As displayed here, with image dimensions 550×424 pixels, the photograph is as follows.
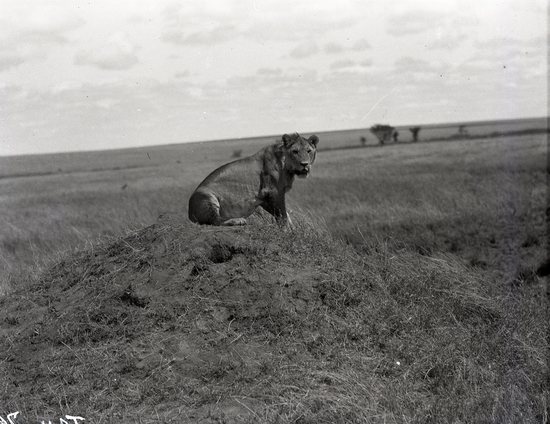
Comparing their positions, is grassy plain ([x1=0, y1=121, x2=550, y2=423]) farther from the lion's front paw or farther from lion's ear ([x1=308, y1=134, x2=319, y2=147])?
lion's ear ([x1=308, y1=134, x2=319, y2=147])

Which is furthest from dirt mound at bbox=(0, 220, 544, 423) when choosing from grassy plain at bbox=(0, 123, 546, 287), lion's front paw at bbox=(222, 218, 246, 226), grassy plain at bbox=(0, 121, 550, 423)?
grassy plain at bbox=(0, 123, 546, 287)

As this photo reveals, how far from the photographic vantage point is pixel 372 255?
9914 millimetres

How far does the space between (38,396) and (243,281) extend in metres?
2.31

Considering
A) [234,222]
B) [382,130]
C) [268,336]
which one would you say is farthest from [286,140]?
[382,130]

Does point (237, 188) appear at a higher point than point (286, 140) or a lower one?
Result: lower

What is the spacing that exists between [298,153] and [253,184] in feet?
2.32

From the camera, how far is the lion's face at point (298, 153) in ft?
28.8

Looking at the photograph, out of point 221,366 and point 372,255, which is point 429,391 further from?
point 372,255

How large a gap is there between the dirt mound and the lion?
1.68 ft

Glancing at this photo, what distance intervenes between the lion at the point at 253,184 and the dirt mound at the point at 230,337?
512 mm

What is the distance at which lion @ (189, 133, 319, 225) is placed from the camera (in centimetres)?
879

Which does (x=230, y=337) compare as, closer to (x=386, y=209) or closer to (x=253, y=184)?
(x=253, y=184)

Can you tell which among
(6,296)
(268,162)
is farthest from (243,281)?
(6,296)

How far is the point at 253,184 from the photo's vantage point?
29.6 feet
